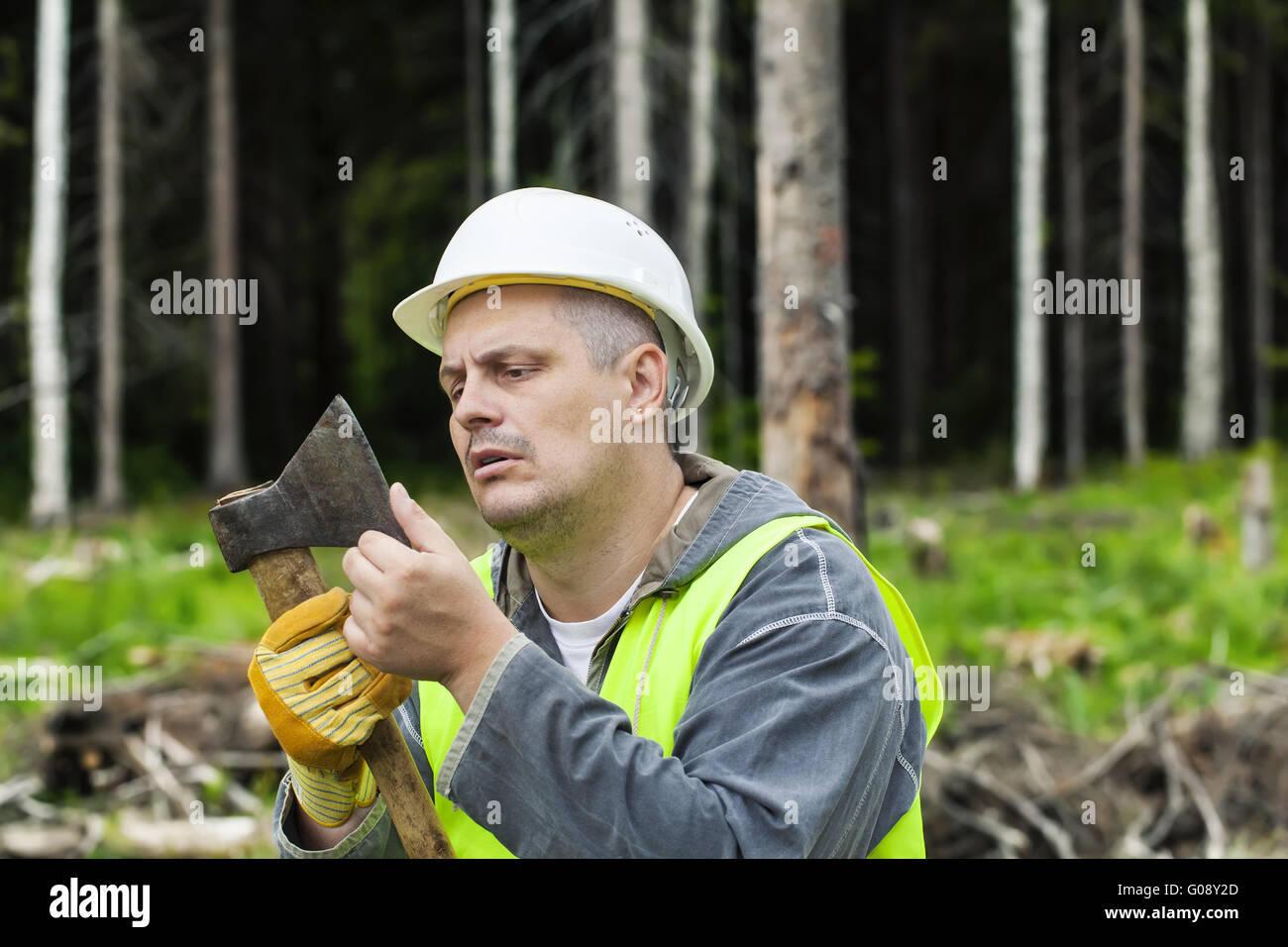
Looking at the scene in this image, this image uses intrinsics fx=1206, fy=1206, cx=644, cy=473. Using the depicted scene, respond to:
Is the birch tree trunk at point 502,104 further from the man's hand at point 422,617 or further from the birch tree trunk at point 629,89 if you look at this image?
the man's hand at point 422,617

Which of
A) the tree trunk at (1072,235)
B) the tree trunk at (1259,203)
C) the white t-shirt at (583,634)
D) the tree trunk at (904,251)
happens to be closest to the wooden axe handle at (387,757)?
the white t-shirt at (583,634)

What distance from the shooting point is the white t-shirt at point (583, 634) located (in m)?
2.45

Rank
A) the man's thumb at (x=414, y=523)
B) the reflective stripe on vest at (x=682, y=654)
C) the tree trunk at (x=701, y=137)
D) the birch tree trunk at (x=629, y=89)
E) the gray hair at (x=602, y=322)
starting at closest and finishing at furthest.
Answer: the man's thumb at (x=414, y=523) < the reflective stripe on vest at (x=682, y=654) < the gray hair at (x=602, y=322) < the birch tree trunk at (x=629, y=89) < the tree trunk at (x=701, y=137)

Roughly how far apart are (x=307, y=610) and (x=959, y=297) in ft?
84.2

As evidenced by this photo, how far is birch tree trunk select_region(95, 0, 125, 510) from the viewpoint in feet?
43.7

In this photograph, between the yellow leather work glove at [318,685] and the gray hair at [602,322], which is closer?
the yellow leather work glove at [318,685]

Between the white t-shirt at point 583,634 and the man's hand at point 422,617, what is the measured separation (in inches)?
18.4

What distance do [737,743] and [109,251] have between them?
531 inches

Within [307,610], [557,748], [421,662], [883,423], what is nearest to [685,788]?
[557,748]

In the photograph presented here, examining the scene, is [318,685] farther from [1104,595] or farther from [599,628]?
[1104,595]

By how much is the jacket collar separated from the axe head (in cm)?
48

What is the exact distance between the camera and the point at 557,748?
1.90 meters

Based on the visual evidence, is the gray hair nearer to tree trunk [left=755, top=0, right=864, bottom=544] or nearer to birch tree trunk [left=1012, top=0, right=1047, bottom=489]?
tree trunk [left=755, top=0, right=864, bottom=544]
